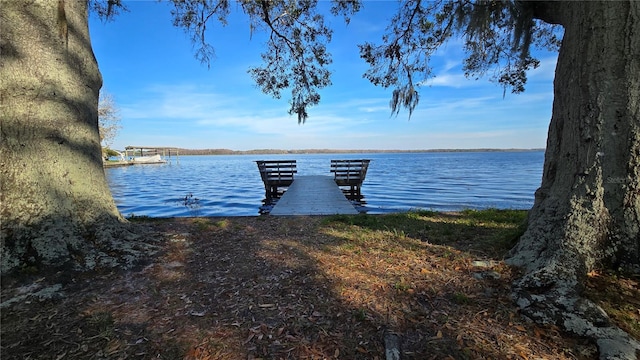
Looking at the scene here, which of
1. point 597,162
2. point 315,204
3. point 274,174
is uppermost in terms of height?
point 597,162

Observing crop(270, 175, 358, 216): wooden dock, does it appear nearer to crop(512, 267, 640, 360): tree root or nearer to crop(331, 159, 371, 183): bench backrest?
crop(331, 159, 371, 183): bench backrest

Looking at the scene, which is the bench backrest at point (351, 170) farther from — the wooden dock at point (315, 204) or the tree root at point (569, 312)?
the tree root at point (569, 312)

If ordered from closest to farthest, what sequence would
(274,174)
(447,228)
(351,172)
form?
(447,228) < (274,174) < (351,172)

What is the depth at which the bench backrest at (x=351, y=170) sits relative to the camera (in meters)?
15.1

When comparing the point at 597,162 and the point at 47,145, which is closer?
the point at 597,162

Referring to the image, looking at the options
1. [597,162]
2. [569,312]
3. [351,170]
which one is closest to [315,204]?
[351,170]

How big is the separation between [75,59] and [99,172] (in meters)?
1.34

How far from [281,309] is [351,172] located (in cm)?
1290

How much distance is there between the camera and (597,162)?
9.50 feet

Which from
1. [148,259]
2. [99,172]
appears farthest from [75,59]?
[148,259]

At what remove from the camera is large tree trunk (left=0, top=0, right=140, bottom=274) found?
9.67ft

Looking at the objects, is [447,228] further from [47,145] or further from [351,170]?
[351,170]

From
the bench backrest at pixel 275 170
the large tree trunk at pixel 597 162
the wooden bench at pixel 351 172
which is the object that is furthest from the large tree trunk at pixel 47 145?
the wooden bench at pixel 351 172

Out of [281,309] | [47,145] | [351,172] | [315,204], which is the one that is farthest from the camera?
[351,172]
